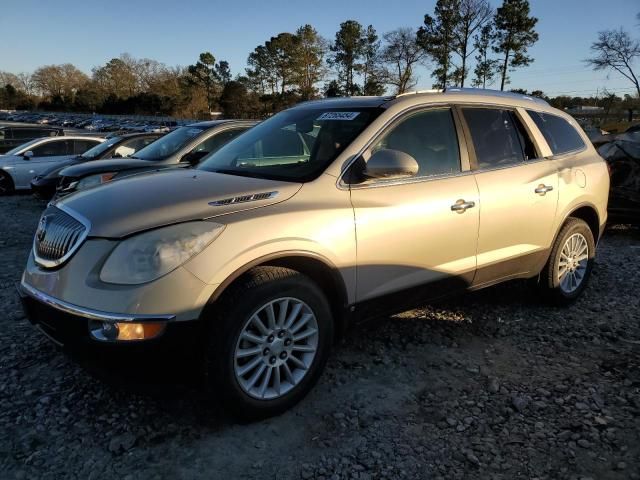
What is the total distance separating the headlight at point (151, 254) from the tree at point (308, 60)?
6606 centimetres

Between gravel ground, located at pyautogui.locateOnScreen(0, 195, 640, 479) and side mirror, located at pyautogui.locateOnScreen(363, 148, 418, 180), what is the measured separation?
3.25 feet

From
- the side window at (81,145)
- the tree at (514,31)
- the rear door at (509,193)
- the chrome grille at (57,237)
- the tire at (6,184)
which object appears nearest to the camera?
the chrome grille at (57,237)

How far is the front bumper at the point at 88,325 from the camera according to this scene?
228cm

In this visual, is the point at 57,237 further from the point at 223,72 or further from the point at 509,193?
the point at 223,72

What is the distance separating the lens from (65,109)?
97250 millimetres

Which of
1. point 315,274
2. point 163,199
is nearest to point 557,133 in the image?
point 315,274

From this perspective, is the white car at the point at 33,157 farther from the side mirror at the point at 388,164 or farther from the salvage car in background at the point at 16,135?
the side mirror at the point at 388,164

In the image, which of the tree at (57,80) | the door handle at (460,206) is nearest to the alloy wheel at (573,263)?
the door handle at (460,206)

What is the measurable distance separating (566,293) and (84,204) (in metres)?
4.05

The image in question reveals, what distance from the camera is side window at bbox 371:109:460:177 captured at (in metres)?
3.31

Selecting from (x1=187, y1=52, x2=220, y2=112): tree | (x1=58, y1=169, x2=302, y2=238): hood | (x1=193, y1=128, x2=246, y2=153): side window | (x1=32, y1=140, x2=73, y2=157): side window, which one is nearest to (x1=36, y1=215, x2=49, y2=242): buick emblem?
(x1=58, y1=169, x2=302, y2=238): hood

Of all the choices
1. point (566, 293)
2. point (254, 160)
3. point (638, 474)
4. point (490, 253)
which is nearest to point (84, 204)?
point (254, 160)

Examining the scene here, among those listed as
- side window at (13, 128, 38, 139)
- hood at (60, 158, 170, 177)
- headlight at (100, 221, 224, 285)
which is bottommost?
headlight at (100, 221, 224, 285)

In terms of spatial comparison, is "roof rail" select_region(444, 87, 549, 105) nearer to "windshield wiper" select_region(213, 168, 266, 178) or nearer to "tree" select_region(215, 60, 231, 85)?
"windshield wiper" select_region(213, 168, 266, 178)
